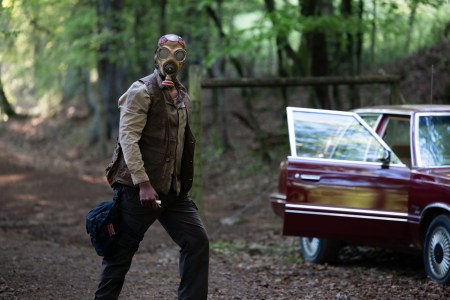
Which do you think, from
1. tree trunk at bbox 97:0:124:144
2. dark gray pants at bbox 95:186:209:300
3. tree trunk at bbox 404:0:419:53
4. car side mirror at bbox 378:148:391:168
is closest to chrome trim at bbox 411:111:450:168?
car side mirror at bbox 378:148:391:168

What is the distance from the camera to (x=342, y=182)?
8.48 meters

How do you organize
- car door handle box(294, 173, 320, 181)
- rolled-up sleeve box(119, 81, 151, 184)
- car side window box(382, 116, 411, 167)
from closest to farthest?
rolled-up sleeve box(119, 81, 151, 184), car door handle box(294, 173, 320, 181), car side window box(382, 116, 411, 167)

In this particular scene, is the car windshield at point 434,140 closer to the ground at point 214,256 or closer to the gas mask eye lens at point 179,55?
the ground at point 214,256

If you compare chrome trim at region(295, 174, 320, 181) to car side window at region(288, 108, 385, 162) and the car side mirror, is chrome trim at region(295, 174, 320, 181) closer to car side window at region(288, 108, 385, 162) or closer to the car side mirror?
car side window at region(288, 108, 385, 162)

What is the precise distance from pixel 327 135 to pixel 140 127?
429cm

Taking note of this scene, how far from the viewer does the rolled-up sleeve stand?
501 cm

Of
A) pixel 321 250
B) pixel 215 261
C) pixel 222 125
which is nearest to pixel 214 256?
pixel 215 261

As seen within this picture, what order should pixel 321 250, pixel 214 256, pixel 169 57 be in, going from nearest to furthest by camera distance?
pixel 169 57 → pixel 321 250 → pixel 214 256

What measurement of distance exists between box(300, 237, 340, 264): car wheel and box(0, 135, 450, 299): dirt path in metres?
0.16

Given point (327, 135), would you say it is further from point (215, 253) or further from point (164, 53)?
point (164, 53)

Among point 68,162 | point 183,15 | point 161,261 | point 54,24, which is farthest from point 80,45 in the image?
point 161,261

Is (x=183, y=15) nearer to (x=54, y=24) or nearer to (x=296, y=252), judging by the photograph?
(x=54, y=24)

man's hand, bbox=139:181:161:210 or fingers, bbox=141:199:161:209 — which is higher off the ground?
man's hand, bbox=139:181:161:210

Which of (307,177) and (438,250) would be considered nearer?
(438,250)
